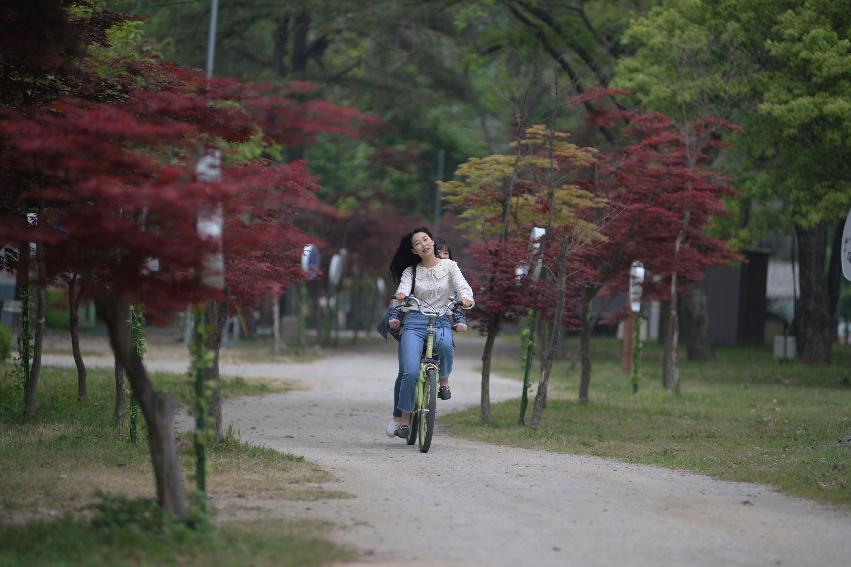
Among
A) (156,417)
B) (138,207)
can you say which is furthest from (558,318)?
(138,207)

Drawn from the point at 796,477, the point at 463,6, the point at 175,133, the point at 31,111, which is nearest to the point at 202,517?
the point at 175,133

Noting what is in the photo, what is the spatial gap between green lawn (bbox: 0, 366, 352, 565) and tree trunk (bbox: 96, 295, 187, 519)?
0.14m

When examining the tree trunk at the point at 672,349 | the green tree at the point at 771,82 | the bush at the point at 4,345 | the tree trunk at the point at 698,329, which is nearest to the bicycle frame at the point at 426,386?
the tree trunk at the point at 672,349

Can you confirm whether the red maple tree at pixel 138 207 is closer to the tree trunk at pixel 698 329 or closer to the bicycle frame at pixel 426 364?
the bicycle frame at pixel 426 364

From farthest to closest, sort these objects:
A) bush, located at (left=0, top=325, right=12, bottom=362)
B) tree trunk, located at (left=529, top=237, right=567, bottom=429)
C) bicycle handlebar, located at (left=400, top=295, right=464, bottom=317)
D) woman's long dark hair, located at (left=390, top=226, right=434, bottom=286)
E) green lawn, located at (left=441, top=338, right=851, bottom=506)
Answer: bush, located at (left=0, top=325, right=12, bottom=362) < tree trunk, located at (left=529, top=237, right=567, bottom=429) < woman's long dark hair, located at (left=390, top=226, right=434, bottom=286) < bicycle handlebar, located at (left=400, top=295, right=464, bottom=317) < green lawn, located at (left=441, top=338, right=851, bottom=506)

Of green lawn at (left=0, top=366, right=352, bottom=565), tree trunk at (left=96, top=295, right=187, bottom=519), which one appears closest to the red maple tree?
tree trunk at (left=96, top=295, right=187, bottom=519)

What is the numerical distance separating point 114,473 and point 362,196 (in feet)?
106

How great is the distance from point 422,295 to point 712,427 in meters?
4.90

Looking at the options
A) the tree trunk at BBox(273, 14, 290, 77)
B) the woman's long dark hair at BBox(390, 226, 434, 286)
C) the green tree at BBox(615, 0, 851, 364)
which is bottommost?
the woman's long dark hair at BBox(390, 226, 434, 286)

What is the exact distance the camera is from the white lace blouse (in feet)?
40.5

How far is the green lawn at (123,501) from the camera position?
6.70 meters

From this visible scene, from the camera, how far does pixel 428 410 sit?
11.9 meters

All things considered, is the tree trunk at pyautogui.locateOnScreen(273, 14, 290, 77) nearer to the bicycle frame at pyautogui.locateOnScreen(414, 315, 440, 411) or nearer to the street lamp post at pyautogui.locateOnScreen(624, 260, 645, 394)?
the street lamp post at pyautogui.locateOnScreen(624, 260, 645, 394)

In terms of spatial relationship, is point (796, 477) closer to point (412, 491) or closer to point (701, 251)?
point (412, 491)
